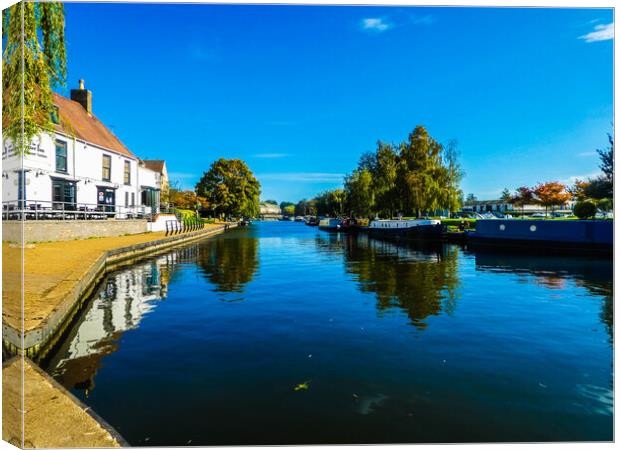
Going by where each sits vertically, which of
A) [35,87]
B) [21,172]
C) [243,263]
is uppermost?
[35,87]

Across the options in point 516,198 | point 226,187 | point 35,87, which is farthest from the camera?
point 226,187

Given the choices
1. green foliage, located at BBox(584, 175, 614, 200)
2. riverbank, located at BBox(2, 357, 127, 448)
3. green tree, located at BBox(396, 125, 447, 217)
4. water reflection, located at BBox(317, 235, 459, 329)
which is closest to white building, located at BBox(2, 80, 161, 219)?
water reflection, located at BBox(317, 235, 459, 329)

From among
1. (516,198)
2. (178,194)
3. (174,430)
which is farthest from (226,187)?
(174,430)

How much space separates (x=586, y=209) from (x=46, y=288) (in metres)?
35.1

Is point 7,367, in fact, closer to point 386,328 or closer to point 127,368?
point 127,368

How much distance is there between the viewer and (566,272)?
17.4m

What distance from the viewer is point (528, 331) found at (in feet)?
25.8

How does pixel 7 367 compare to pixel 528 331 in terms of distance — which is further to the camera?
pixel 528 331

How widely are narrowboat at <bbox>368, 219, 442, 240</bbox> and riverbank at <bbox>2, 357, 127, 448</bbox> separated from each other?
3604cm

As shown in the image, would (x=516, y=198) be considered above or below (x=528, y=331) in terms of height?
above

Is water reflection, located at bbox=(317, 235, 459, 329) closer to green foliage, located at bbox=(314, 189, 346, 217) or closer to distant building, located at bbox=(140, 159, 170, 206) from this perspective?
distant building, located at bbox=(140, 159, 170, 206)

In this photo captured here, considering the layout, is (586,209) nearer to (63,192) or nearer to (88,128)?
(63,192)

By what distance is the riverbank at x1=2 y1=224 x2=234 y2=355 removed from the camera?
439 cm

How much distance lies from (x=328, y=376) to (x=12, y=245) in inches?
157
